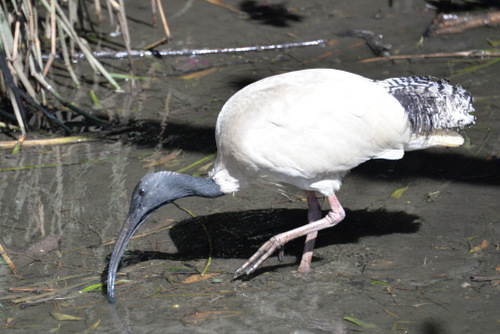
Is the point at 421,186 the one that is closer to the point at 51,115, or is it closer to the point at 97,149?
the point at 97,149

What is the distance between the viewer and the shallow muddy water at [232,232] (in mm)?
3877

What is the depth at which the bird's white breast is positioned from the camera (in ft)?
13.7

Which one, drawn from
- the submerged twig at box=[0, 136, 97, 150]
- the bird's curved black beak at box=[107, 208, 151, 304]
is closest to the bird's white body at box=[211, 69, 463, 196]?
the bird's curved black beak at box=[107, 208, 151, 304]

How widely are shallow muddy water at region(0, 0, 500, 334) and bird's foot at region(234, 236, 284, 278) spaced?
0.26 feet

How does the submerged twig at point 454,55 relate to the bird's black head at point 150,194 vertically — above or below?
above

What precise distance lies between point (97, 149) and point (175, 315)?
2479 millimetres

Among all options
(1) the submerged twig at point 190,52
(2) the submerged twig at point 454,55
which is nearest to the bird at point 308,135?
(2) the submerged twig at point 454,55

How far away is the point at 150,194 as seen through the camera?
14.0ft

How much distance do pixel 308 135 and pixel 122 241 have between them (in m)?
1.31

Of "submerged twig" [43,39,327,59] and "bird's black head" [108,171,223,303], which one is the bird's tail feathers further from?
"submerged twig" [43,39,327,59]

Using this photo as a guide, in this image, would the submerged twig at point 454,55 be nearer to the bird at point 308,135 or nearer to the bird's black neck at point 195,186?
the bird at point 308,135

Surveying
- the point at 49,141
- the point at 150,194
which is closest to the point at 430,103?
the point at 150,194

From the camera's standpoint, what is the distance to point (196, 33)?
8000 millimetres

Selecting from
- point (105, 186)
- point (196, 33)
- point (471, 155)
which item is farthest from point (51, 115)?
point (471, 155)
